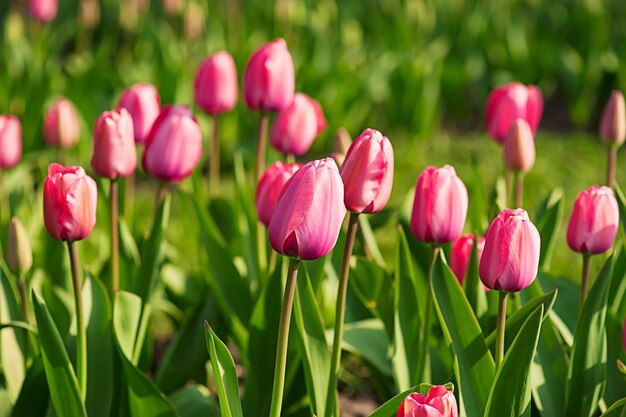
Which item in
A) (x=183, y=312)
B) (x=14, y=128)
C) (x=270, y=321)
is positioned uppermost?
(x=14, y=128)

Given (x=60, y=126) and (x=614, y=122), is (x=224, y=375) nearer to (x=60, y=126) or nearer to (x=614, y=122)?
(x=614, y=122)

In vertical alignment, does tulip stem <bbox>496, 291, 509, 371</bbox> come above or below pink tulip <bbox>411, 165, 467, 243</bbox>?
below

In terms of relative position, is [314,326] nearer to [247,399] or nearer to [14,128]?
[247,399]

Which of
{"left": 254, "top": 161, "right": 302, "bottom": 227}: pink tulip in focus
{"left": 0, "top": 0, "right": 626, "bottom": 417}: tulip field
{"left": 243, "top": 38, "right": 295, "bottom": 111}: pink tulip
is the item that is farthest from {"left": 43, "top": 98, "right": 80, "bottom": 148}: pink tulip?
{"left": 254, "top": 161, "right": 302, "bottom": 227}: pink tulip in focus

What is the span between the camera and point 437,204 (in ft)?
5.73

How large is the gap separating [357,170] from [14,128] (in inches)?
51.8

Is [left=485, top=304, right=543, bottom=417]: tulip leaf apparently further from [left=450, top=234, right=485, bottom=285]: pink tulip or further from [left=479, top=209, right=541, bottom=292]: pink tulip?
[left=450, top=234, right=485, bottom=285]: pink tulip

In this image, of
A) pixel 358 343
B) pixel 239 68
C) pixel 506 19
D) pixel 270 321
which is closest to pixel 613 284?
pixel 358 343

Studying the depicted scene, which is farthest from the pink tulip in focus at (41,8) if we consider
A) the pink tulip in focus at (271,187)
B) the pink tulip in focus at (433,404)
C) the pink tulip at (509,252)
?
the pink tulip in focus at (433,404)

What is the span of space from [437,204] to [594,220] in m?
0.30

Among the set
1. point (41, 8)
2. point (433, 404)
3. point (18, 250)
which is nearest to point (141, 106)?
point (18, 250)

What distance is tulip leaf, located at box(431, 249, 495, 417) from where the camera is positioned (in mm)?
1733

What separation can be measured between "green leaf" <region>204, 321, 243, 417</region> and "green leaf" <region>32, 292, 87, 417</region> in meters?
0.29

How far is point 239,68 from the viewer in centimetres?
482
